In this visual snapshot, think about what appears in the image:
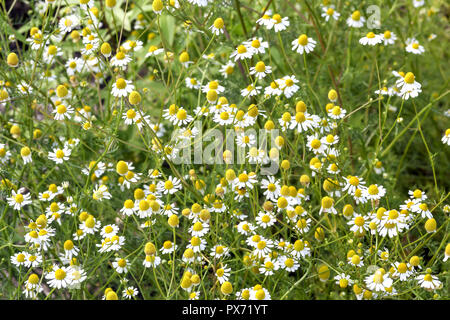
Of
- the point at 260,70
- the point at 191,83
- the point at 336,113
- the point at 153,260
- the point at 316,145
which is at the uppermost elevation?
the point at 191,83

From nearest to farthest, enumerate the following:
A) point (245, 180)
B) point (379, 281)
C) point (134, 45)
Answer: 1. point (379, 281)
2. point (245, 180)
3. point (134, 45)

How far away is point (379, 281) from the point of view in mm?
1446

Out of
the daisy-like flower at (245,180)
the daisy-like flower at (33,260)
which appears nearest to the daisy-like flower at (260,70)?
the daisy-like flower at (245,180)

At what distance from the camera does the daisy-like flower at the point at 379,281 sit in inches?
56.6

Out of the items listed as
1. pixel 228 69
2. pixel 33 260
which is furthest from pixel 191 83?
pixel 33 260

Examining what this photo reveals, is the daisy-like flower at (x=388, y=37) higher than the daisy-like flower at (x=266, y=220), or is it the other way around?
the daisy-like flower at (x=388, y=37)

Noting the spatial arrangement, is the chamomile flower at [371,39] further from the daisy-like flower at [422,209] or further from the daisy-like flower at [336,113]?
the daisy-like flower at [422,209]

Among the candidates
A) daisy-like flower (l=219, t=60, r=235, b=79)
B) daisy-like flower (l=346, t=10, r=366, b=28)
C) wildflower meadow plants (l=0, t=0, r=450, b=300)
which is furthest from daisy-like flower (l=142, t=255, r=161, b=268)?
daisy-like flower (l=346, t=10, r=366, b=28)

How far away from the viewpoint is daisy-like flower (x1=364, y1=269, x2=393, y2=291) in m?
1.44

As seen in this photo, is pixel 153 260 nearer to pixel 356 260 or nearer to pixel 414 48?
pixel 356 260

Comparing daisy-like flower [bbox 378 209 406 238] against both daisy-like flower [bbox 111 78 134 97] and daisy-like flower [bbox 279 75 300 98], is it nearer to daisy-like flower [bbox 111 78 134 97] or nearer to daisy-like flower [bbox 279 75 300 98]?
daisy-like flower [bbox 279 75 300 98]

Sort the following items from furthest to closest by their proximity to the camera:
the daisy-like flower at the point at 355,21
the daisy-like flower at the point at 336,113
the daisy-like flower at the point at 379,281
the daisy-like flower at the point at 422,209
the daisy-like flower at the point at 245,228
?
the daisy-like flower at the point at 355,21 → the daisy-like flower at the point at 336,113 → the daisy-like flower at the point at 245,228 → the daisy-like flower at the point at 422,209 → the daisy-like flower at the point at 379,281

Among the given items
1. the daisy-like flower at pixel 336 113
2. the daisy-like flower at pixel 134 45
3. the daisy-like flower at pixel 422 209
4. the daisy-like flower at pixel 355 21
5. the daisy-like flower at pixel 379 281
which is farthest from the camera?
the daisy-like flower at pixel 355 21
